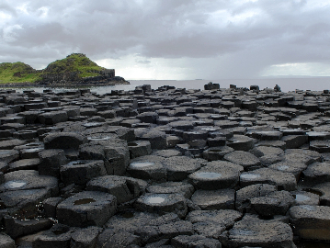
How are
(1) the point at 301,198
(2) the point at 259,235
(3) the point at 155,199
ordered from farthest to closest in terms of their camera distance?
(1) the point at 301,198 < (3) the point at 155,199 < (2) the point at 259,235

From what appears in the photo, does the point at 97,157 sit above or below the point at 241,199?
above

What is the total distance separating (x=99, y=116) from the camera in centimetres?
734

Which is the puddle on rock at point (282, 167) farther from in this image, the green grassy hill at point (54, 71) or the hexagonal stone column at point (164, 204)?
the green grassy hill at point (54, 71)

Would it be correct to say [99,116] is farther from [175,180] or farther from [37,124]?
[175,180]

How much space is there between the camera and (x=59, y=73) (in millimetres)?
59125

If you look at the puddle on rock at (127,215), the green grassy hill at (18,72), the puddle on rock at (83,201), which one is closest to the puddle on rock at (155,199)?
the puddle on rock at (127,215)

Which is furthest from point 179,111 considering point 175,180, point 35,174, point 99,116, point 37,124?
point 35,174

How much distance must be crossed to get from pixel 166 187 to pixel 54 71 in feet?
201

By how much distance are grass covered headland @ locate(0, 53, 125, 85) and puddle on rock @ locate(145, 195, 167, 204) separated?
5236 centimetres

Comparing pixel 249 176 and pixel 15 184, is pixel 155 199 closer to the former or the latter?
pixel 249 176

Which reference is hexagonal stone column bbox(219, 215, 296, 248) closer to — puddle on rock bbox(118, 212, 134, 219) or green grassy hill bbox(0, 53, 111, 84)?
puddle on rock bbox(118, 212, 134, 219)

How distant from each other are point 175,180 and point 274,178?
1225 millimetres

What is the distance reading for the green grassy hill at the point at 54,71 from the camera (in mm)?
57344

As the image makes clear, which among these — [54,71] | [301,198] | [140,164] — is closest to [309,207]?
[301,198]
